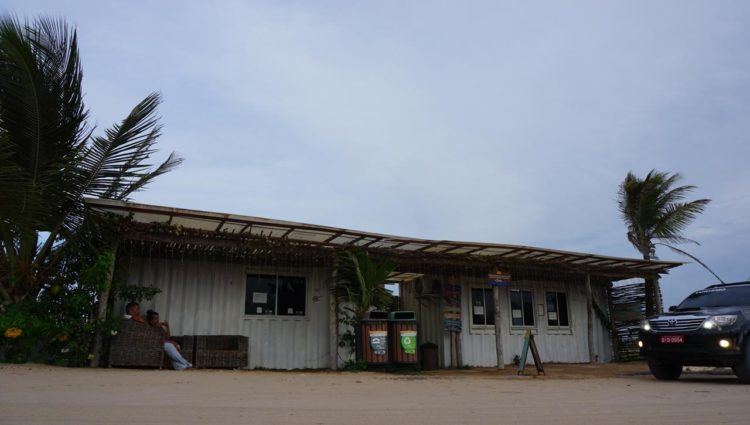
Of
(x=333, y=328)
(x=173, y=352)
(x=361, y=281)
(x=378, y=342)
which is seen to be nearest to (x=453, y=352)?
(x=378, y=342)

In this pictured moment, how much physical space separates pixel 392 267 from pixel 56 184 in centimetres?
631

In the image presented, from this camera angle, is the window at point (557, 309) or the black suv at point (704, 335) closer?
the black suv at point (704, 335)

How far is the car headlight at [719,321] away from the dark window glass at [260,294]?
825 cm

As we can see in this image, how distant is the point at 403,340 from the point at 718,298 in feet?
19.5

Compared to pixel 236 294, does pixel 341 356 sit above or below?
below

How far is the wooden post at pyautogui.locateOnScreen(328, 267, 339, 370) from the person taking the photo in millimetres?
11781

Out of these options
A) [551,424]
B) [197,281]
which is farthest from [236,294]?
[551,424]

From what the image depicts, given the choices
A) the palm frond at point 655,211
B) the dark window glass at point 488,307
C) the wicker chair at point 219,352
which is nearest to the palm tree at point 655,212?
the palm frond at point 655,211

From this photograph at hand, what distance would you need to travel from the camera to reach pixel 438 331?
14.3m

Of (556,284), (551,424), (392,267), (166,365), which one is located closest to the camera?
(551,424)

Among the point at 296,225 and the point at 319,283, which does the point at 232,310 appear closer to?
the point at 319,283

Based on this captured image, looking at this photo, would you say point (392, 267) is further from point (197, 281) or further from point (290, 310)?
Result: point (197, 281)

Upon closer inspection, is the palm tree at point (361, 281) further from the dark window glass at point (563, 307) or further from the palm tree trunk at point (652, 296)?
the palm tree trunk at point (652, 296)

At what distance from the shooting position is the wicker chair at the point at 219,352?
10.4m
